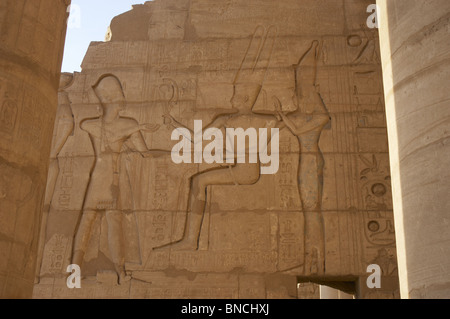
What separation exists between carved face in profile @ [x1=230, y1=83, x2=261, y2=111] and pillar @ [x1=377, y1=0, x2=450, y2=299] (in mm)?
4538

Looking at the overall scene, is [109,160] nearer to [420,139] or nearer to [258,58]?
[258,58]

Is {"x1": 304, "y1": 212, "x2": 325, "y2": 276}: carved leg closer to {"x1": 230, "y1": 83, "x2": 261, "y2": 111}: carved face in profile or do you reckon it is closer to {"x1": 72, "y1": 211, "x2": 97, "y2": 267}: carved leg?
{"x1": 230, "y1": 83, "x2": 261, "y2": 111}: carved face in profile

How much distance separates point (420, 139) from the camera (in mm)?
3174

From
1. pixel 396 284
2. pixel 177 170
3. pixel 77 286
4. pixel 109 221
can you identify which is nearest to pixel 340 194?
pixel 396 284

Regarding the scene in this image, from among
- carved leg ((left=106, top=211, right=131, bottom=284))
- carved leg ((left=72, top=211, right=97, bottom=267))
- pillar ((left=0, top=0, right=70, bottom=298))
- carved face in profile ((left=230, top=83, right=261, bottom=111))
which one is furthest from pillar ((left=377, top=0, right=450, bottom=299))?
carved leg ((left=72, top=211, right=97, bottom=267))

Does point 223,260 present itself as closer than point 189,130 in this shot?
Yes

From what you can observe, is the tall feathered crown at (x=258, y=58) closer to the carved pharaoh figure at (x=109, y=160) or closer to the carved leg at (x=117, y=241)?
the carved pharaoh figure at (x=109, y=160)

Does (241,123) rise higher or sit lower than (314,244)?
higher

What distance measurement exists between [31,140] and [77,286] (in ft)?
14.0

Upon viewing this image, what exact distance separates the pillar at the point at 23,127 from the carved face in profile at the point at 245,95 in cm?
437

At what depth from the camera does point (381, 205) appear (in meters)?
7.51

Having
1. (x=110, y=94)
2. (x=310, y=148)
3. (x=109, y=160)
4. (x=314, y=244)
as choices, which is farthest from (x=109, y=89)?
(x=314, y=244)

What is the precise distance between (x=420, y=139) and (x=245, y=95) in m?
5.16
